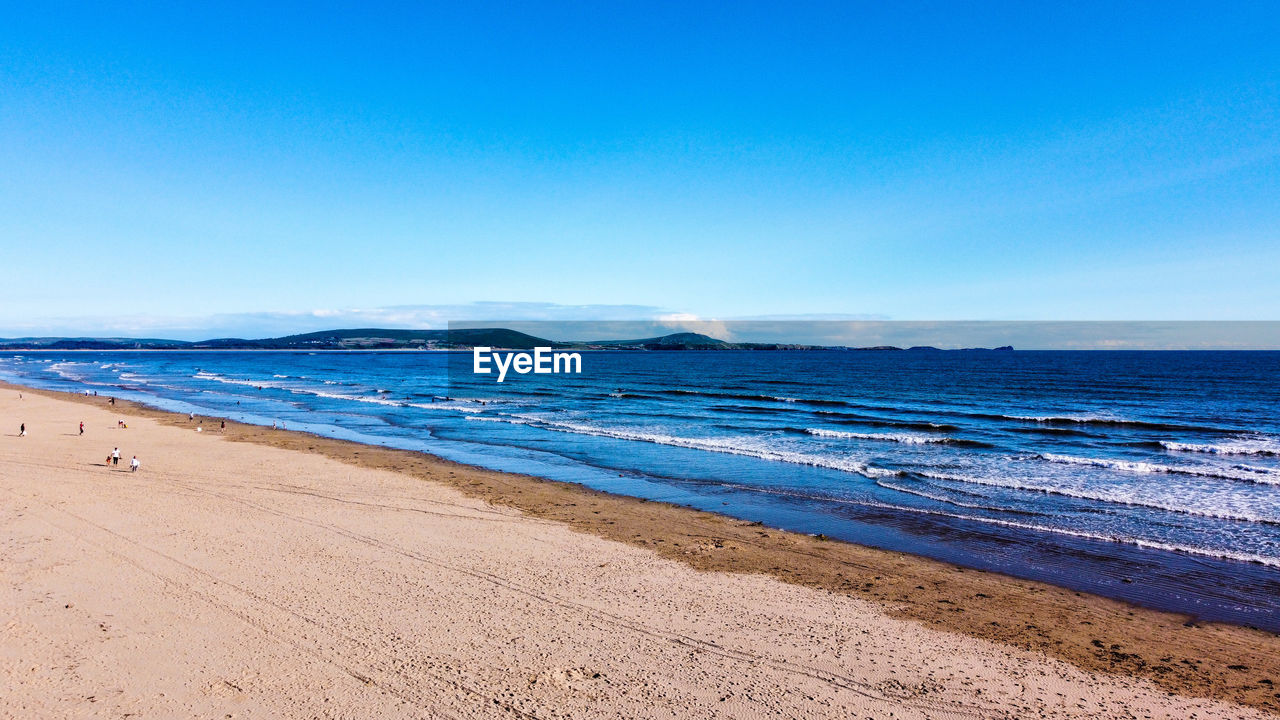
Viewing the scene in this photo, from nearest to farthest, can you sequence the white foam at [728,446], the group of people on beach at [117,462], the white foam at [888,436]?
1. the group of people on beach at [117,462]
2. the white foam at [728,446]
3. the white foam at [888,436]

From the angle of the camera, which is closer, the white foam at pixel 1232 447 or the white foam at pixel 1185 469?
the white foam at pixel 1185 469

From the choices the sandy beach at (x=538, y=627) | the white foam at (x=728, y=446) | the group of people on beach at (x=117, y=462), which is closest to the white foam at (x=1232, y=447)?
the white foam at (x=728, y=446)

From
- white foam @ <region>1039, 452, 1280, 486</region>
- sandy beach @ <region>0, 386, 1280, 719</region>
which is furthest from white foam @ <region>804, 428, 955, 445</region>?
sandy beach @ <region>0, 386, 1280, 719</region>

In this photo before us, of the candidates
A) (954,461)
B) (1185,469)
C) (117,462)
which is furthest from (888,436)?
(117,462)

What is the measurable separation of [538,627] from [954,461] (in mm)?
21691

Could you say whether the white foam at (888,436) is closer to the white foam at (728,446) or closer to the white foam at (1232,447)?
the white foam at (728,446)

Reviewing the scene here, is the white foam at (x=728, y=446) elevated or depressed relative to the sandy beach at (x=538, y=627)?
depressed

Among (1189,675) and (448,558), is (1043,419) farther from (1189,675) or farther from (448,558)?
(448,558)

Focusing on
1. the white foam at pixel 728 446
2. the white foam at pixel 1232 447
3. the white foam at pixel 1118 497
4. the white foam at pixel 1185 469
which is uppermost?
the white foam at pixel 1232 447

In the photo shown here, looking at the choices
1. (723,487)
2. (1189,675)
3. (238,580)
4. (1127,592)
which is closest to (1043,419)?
(723,487)

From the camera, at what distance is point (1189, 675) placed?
365 inches

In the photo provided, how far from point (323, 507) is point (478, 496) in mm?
4360

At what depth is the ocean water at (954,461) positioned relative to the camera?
49.3ft

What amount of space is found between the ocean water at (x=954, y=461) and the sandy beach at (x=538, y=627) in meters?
2.50
